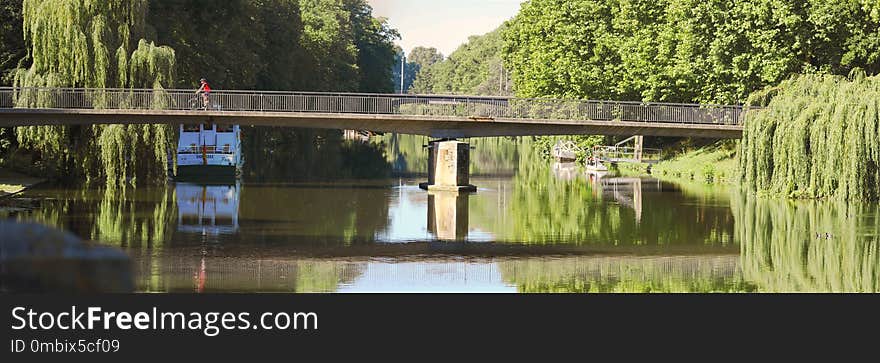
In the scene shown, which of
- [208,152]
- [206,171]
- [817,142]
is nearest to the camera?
[817,142]

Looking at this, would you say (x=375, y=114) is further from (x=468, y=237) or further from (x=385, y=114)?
(x=468, y=237)

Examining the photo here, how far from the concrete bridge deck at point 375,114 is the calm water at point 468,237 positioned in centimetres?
286

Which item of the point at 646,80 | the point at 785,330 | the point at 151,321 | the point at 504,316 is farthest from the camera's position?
the point at 646,80

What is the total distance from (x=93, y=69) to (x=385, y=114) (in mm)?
11927

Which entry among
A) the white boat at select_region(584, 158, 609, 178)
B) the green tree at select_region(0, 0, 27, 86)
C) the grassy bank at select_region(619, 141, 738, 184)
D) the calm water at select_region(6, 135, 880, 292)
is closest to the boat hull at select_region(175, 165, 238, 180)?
the calm water at select_region(6, 135, 880, 292)

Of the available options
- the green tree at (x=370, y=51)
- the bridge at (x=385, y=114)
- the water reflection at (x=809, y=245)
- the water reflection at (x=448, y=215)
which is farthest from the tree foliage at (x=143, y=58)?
the green tree at (x=370, y=51)

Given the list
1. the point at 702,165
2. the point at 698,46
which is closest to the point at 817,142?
the point at 698,46

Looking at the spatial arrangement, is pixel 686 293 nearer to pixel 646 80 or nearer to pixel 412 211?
pixel 412 211

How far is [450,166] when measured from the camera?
56.9 metres

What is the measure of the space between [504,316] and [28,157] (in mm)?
39788

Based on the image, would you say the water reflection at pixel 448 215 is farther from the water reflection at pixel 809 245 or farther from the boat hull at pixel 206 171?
the boat hull at pixel 206 171

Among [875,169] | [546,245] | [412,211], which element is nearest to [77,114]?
[412,211]

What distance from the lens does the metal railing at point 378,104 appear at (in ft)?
169

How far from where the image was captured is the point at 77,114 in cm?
5131
